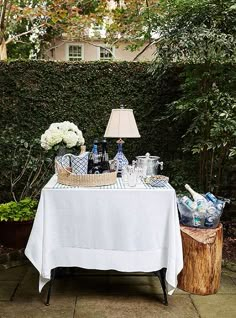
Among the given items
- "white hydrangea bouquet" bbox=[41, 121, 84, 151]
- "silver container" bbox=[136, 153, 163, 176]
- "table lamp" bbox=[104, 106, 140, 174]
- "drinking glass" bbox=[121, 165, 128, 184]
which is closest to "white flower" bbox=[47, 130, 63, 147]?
"white hydrangea bouquet" bbox=[41, 121, 84, 151]

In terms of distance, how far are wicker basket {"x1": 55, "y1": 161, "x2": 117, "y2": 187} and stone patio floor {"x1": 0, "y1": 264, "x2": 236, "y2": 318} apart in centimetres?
81

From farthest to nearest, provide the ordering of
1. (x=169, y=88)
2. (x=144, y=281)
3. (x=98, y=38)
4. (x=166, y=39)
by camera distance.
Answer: (x=98, y=38)
(x=169, y=88)
(x=166, y=39)
(x=144, y=281)

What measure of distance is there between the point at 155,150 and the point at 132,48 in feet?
14.2

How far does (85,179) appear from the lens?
8.09ft

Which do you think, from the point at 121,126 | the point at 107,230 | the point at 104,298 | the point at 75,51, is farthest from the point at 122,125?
the point at 75,51

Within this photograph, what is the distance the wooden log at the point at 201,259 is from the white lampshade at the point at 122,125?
32.1 inches

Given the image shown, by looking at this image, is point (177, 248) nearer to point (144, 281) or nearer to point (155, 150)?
point (144, 281)

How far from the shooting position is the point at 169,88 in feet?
12.8

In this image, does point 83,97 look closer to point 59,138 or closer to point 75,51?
point 59,138

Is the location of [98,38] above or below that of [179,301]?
above

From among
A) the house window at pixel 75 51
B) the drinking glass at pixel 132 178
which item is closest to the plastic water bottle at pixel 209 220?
the drinking glass at pixel 132 178

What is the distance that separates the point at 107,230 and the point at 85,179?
36cm

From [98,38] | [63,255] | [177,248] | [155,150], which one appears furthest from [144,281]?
[98,38]

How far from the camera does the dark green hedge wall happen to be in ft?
12.7
